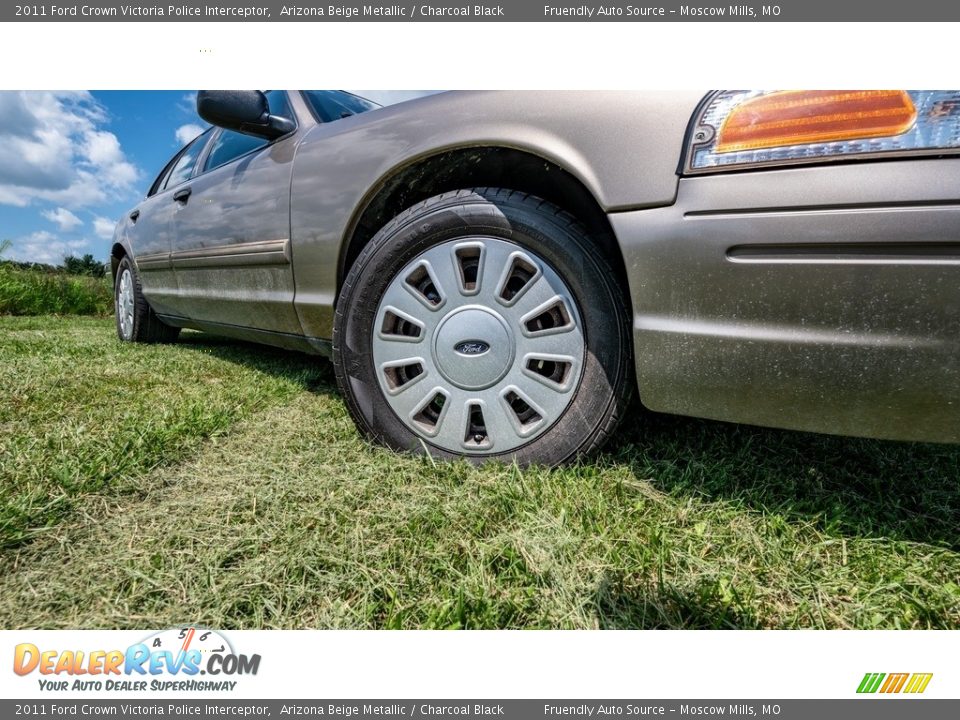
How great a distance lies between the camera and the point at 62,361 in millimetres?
2492

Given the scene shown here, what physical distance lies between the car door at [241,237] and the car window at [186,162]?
540 mm

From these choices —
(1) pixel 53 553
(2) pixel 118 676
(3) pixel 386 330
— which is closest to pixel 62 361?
(1) pixel 53 553

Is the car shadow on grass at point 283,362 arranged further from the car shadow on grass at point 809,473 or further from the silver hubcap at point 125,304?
the car shadow on grass at point 809,473

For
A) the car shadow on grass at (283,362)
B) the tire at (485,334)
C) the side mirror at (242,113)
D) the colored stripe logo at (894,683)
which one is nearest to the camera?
the colored stripe logo at (894,683)

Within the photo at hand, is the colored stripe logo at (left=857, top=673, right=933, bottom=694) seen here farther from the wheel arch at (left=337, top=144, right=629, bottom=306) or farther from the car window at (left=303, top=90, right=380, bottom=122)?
the car window at (left=303, top=90, right=380, bottom=122)

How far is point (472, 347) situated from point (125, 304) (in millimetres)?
3728

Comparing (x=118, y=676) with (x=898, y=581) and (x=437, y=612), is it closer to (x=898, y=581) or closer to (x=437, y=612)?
(x=437, y=612)

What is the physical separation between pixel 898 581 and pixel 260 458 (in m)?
1.54

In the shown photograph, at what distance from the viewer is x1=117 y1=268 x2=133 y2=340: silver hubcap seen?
3.56 m

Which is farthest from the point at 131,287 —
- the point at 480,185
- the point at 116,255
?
the point at 480,185

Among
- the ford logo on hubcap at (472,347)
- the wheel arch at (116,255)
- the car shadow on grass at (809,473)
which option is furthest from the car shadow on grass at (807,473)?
the wheel arch at (116,255)

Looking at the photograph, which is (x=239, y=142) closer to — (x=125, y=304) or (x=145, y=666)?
(x=125, y=304)

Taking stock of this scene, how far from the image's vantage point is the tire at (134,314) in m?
3.39

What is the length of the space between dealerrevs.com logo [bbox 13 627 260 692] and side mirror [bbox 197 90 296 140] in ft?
5.51
